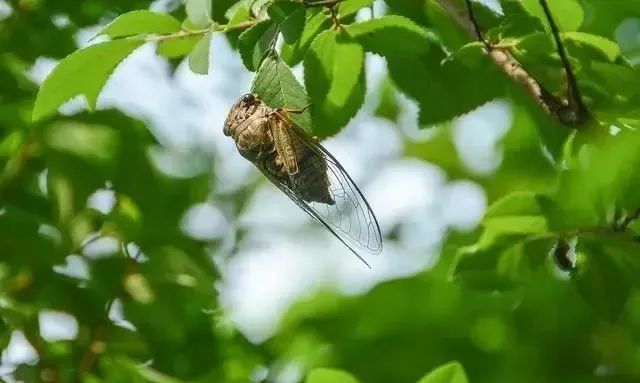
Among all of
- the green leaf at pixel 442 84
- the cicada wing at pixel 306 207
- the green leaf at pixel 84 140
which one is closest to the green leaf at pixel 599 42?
the green leaf at pixel 442 84

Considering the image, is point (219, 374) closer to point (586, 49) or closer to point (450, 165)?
point (586, 49)

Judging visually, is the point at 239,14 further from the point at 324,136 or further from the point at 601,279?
the point at 601,279

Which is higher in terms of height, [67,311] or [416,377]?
[67,311]

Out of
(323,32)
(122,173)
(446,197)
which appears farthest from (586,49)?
(446,197)

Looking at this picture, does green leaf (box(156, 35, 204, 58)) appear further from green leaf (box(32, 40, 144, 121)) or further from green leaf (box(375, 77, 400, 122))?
green leaf (box(375, 77, 400, 122))

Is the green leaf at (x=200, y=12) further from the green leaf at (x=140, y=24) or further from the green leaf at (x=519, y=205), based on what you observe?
the green leaf at (x=519, y=205)

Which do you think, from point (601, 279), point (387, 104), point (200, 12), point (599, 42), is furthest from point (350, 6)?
point (387, 104)

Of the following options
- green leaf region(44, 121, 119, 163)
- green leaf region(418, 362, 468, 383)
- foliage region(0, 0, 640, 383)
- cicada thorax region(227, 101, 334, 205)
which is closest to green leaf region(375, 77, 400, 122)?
foliage region(0, 0, 640, 383)
